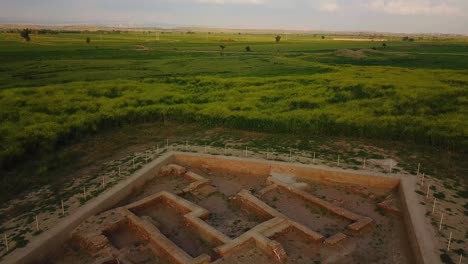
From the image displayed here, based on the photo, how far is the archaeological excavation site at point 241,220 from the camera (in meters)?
8.79

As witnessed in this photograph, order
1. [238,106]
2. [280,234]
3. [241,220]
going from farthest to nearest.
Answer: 1. [238,106]
2. [241,220]
3. [280,234]

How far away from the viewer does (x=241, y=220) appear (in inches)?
416

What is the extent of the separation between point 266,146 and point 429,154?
6.40 meters

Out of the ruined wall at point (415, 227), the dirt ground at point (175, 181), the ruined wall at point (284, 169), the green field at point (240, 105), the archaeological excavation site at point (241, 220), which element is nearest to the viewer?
the ruined wall at point (415, 227)

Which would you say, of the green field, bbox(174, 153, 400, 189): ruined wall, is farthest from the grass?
bbox(174, 153, 400, 189): ruined wall

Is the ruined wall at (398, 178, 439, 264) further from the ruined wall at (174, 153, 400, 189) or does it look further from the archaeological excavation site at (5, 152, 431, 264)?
the ruined wall at (174, 153, 400, 189)

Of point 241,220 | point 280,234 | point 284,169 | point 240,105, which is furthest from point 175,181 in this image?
point 240,105

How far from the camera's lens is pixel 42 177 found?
1350 centimetres

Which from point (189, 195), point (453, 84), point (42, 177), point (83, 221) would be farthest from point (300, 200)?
point (453, 84)

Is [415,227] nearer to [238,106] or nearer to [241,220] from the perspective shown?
[241,220]

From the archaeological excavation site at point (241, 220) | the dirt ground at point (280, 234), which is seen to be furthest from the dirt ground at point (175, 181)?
the archaeological excavation site at point (241, 220)

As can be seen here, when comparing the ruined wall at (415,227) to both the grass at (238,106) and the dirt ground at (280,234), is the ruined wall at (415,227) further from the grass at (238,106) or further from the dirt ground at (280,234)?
the grass at (238,106)

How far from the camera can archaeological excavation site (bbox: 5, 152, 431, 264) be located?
28.8 ft

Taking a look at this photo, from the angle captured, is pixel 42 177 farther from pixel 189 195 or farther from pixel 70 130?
pixel 189 195
